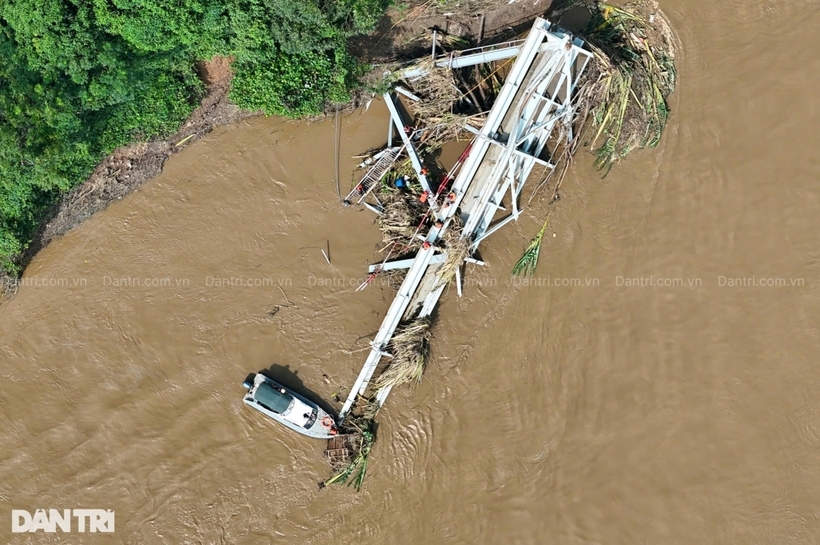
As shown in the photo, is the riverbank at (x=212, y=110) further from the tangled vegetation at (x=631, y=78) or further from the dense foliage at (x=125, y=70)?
the tangled vegetation at (x=631, y=78)

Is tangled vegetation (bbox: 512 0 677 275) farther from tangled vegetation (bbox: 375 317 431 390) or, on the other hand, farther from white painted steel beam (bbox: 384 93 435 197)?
white painted steel beam (bbox: 384 93 435 197)

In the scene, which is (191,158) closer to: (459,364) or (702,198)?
(459,364)

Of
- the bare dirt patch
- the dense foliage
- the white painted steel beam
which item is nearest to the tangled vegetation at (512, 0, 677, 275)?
the white painted steel beam

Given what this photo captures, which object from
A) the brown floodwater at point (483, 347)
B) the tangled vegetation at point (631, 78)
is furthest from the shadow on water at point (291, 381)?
the tangled vegetation at point (631, 78)

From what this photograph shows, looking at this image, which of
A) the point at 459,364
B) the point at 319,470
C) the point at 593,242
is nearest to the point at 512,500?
the point at 459,364

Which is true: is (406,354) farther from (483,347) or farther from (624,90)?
(624,90)

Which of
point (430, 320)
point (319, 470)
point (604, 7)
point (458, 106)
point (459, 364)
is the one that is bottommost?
point (319, 470)
